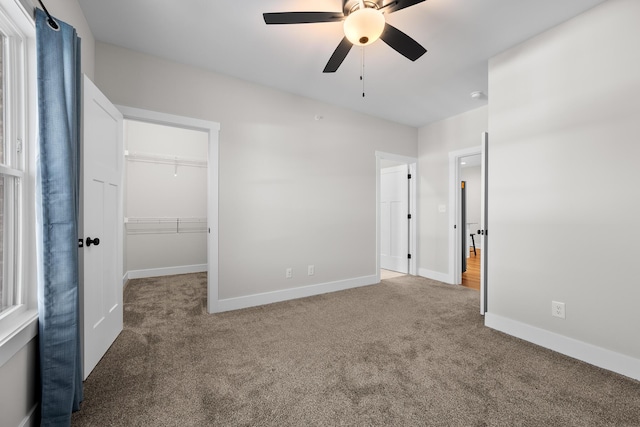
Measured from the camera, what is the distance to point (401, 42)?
194 centimetres

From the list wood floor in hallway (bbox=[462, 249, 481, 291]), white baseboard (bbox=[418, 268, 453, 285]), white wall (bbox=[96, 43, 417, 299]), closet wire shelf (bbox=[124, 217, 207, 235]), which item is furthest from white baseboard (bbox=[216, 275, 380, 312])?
closet wire shelf (bbox=[124, 217, 207, 235])

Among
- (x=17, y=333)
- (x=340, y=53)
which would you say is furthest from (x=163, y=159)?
(x=17, y=333)

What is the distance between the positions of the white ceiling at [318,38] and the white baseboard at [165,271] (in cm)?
341

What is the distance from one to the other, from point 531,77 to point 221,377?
348 centimetres

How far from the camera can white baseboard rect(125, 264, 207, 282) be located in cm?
448

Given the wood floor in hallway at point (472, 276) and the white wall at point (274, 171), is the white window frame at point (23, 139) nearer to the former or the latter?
the white wall at point (274, 171)

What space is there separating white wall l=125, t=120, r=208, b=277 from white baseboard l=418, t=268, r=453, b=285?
13.0 feet

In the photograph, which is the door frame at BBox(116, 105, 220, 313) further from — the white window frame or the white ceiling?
the white window frame

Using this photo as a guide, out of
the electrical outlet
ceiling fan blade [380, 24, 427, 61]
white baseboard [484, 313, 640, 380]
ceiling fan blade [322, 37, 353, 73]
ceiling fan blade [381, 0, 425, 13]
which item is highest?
ceiling fan blade [381, 0, 425, 13]

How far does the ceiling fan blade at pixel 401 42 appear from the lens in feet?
6.04

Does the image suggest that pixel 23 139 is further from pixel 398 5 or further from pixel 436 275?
pixel 436 275

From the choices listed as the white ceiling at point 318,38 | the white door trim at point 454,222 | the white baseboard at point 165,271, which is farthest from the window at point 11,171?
the white door trim at point 454,222

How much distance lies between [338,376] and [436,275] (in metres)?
3.16

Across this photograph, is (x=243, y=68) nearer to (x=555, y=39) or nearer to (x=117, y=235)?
(x=117, y=235)
